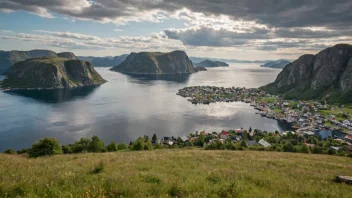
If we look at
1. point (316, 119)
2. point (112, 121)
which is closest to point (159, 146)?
point (112, 121)

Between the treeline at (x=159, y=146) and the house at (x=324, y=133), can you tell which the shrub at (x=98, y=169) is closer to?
the treeline at (x=159, y=146)

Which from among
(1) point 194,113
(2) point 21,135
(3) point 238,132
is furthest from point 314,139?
(2) point 21,135

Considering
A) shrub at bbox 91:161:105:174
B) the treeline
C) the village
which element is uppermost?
shrub at bbox 91:161:105:174

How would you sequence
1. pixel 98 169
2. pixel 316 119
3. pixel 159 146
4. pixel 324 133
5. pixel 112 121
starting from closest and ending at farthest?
pixel 98 169 < pixel 159 146 < pixel 324 133 < pixel 112 121 < pixel 316 119

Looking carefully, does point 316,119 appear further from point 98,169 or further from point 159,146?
point 98,169

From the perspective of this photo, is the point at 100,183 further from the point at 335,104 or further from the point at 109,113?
the point at 335,104

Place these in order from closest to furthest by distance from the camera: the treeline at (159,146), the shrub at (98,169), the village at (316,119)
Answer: the shrub at (98,169) → the treeline at (159,146) → the village at (316,119)

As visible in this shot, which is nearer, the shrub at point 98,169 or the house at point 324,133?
the shrub at point 98,169

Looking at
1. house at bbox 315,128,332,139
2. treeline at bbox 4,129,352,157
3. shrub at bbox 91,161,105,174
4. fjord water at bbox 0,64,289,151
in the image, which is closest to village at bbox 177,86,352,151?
house at bbox 315,128,332,139

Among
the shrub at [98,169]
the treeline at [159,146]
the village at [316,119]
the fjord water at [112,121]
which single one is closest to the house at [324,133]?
the village at [316,119]

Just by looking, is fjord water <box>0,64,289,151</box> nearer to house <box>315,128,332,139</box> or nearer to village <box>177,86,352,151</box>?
village <box>177,86,352,151</box>

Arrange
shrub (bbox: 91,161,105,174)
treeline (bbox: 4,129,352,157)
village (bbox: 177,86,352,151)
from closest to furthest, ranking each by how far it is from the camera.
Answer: shrub (bbox: 91,161,105,174), treeline (bbox: 4,129,352,157), village (bbox: 177,86,352,151)

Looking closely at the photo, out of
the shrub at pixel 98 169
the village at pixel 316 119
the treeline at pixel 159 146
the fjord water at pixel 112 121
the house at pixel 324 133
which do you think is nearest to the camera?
the shrub at pixel 98 169
